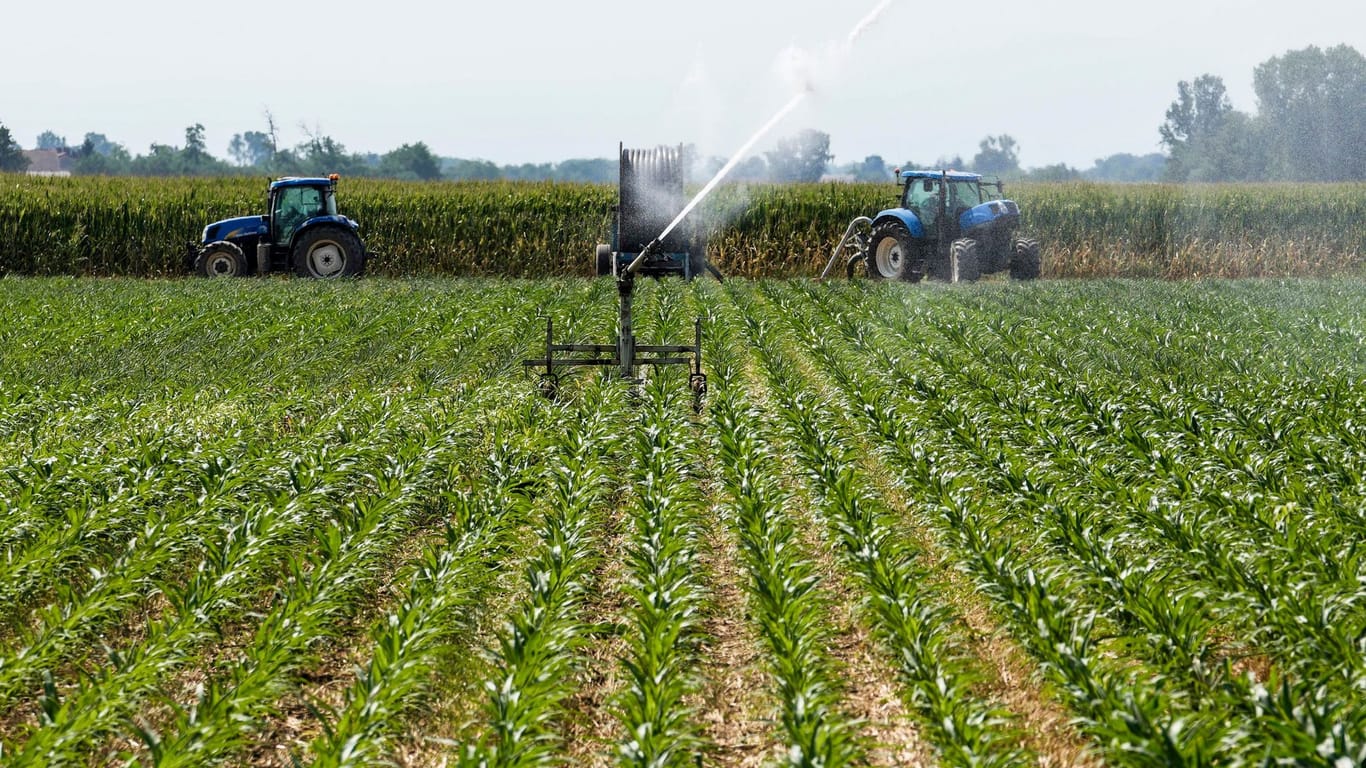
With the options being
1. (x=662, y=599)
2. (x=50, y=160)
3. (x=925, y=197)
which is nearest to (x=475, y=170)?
(x=50, y=160)

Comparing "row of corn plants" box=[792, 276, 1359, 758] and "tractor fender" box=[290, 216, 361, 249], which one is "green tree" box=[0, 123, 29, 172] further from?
"row of corn plants" box=[792, 276, 1359, 758]

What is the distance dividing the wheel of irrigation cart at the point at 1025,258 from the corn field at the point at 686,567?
1116 centimetres

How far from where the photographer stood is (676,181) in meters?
14.6

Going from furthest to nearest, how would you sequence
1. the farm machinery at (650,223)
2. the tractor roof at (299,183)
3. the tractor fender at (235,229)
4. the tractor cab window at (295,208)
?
the tractor fender at (235,229) < the tractor cab window at (295,208) < the tractor roof at (299,183) < the farm machinery at (650,223)

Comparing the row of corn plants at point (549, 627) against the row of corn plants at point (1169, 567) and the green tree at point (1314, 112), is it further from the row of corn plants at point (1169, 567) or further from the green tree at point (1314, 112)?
the green tree at point (1314, 112)

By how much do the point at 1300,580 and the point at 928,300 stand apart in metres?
15.0

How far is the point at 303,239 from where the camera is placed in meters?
25.5

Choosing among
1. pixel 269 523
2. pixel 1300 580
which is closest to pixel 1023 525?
pixel 1300 580

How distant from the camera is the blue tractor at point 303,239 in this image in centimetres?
2548

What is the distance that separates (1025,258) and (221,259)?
15390 millimetres

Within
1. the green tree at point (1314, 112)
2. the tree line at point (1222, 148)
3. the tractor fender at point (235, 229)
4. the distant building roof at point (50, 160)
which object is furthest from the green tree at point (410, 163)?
the tractor fender at point (235, 229)

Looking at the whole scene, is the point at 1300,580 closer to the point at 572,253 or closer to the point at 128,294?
the point at 128,294

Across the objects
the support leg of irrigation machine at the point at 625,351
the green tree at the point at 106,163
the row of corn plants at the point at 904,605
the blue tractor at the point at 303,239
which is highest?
the green tree at the point at 106,163

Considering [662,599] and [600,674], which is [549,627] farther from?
[662,599]
